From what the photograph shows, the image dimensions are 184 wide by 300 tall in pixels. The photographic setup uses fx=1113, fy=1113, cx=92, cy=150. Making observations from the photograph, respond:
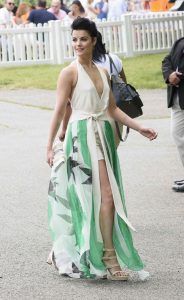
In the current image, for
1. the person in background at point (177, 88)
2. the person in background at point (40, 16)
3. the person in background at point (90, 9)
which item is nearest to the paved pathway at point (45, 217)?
the person in background at point (177, 88)

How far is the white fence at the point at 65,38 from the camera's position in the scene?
28.8 m

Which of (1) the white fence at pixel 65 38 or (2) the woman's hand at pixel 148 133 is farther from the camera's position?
(1) the white fence at pixel 65 38

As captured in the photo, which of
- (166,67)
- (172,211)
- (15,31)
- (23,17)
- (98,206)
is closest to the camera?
(98,206)

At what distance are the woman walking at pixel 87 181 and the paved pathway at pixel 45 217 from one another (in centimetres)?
20

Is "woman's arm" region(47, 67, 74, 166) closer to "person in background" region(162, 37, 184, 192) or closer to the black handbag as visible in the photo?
the black handbag

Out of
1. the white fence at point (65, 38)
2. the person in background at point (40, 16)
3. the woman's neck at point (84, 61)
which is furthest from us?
the person in background at point (40, 16)

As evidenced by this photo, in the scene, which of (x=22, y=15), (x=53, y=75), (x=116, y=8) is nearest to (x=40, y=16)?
(x=22, y=15)

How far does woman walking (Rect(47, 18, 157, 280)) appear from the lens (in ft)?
25.7

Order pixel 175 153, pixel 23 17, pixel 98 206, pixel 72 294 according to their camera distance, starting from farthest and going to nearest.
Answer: pixel 23 17 < pixel 175 153 < pixel 98 206 < pixel 72 294

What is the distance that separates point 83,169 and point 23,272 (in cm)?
89

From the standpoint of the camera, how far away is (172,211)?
1063cm

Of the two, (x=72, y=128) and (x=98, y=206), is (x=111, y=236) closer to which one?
(x=98, y=206)

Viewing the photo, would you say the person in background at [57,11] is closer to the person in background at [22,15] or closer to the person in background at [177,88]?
the person in background at [22,15]

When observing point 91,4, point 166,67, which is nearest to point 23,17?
Answer: point 91,4
